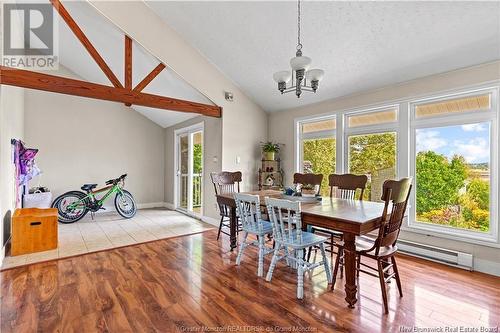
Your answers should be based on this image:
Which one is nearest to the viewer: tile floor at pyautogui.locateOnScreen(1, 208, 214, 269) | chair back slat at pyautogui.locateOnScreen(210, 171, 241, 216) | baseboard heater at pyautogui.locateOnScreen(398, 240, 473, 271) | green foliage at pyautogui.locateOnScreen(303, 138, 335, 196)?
baseboard heater at pyautogui.locateOnScreen(398, 240, 473, 271)

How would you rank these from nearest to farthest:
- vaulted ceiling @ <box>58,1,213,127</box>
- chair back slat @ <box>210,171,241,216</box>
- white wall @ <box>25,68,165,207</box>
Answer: vaulted ceiling @ <box>58,1,213,127</box> < chair back slat @ <box>210,171,241,216</box> < white wall @ <box>25,68,165,207</box>

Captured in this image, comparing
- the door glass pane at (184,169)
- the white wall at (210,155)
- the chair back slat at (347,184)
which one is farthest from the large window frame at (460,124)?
the door glass pane at (184,169)

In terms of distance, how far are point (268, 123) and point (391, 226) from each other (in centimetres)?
378

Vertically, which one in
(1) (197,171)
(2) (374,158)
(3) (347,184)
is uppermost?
(2) (374,158)

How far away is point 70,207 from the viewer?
516 cm

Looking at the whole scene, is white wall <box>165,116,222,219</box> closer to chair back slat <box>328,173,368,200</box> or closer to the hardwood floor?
the hardwood floor

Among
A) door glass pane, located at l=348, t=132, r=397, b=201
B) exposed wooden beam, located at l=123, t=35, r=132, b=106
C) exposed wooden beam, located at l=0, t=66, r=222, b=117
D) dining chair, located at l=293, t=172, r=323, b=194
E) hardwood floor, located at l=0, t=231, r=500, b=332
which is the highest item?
exposed wooden beam, located at l=123, t=35, r=132, b=106

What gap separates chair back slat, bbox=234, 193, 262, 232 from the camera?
105 inches

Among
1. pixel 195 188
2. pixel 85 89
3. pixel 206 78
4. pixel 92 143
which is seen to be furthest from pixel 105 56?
pixel 195 188

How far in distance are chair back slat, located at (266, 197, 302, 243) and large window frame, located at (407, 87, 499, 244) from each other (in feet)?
6.77

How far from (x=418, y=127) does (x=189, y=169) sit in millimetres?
4602

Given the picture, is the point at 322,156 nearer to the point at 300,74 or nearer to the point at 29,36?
the point at 300,74

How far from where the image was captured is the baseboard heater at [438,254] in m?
2.94

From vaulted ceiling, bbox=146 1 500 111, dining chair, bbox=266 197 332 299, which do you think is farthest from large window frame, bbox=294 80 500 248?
dining chair, bbox=266 197 332 299
